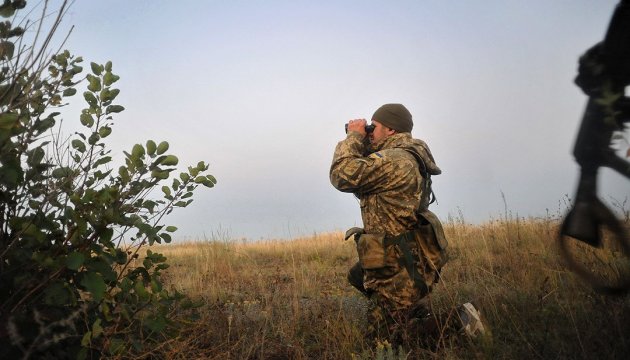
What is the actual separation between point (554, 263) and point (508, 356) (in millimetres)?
2716

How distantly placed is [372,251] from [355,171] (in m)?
0.67

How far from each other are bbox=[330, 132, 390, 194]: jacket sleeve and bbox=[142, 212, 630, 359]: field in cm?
101

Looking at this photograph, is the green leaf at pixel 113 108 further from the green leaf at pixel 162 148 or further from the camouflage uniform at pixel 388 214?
the camouflage uniform at pixel 388 214

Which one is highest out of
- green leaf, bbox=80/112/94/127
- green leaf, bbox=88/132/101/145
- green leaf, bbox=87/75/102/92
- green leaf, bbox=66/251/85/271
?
green leaf, bbox=87/75/102/92

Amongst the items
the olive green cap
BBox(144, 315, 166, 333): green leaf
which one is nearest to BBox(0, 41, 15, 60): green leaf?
BBox(144, 315, 166, 333): green leaf

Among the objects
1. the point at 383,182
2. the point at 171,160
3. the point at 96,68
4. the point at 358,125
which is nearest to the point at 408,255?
the point at 383,182

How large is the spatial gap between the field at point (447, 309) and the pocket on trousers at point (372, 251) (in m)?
0.47

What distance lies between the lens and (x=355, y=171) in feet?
13.0

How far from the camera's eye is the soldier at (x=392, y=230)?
3943 millimetres

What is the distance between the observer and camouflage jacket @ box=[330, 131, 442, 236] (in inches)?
157

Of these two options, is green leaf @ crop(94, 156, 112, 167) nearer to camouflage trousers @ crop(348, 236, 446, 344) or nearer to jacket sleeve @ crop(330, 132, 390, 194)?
jacket sleeve @ crop(330, 132, 390, 194)

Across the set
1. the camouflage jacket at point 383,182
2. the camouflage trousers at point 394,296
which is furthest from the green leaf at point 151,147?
the camouflage trousers at point 394,296

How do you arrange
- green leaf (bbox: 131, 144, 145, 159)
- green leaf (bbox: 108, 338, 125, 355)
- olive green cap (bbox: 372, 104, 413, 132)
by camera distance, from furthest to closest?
olive green cap (bbox: 372, 104, 413, 132) → green leaf (bbox: 108, 338, 125, 355) → green leaf (bbox: 131, 144, 145, 159)

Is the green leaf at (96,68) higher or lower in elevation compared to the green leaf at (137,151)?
higher
